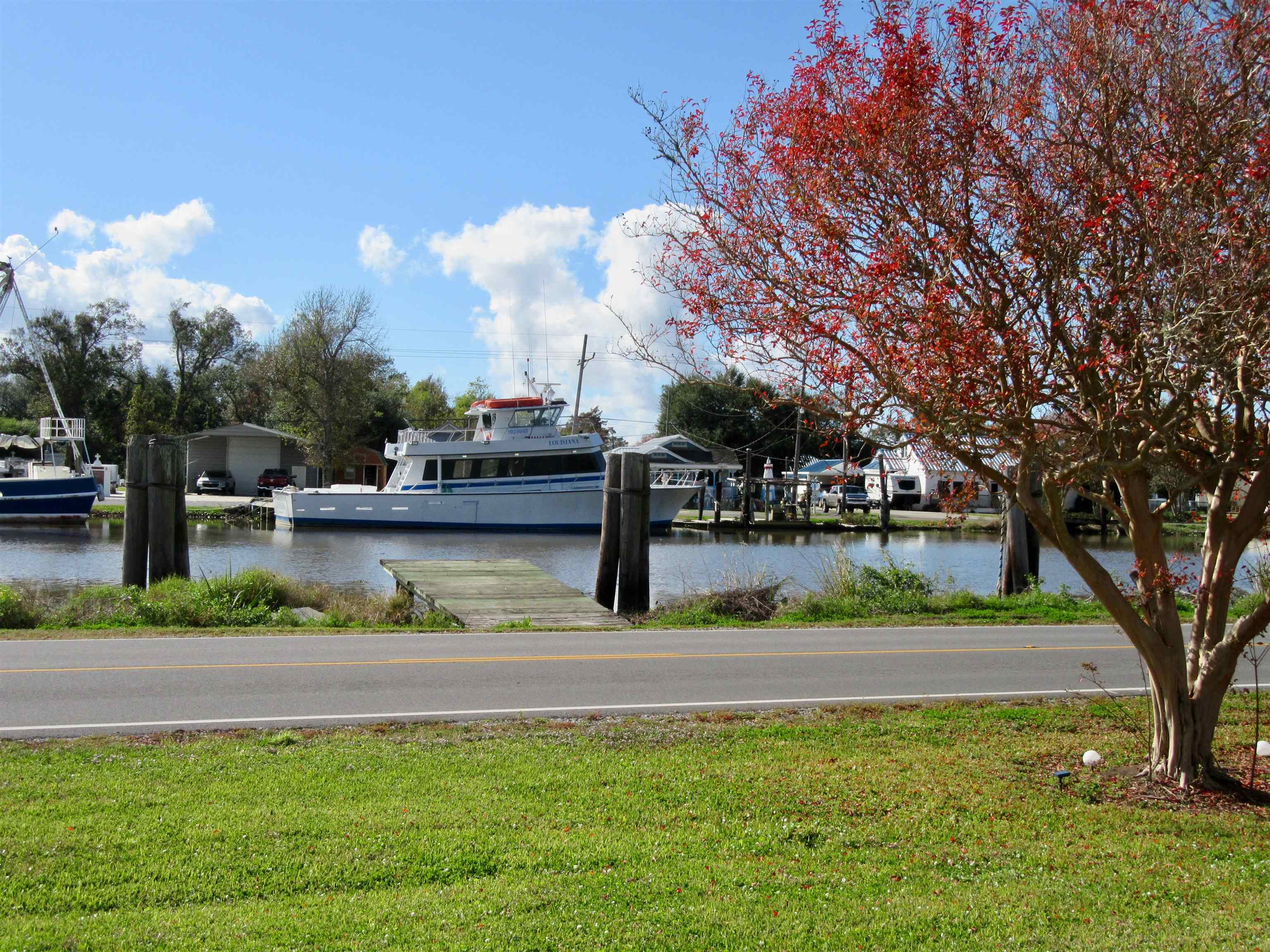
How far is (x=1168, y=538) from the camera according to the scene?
53781mm

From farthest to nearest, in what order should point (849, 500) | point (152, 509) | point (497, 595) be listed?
point (849, 500)
point (497, 595)
point (152, 509)

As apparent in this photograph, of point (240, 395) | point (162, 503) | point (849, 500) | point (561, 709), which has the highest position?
point (240, 395)

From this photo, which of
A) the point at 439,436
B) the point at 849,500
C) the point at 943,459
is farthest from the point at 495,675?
the point at 849,500

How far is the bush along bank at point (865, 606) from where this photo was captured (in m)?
17.7

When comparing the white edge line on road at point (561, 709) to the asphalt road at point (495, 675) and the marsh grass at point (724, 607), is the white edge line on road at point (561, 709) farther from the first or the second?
the marsh grass at point (724, 607)

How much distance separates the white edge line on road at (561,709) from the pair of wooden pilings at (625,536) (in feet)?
25.0

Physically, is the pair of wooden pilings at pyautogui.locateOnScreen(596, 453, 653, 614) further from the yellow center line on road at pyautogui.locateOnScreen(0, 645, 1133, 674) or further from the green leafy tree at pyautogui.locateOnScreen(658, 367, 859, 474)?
the green leafy tree at pyautogui.locateOnScreen(658, 367, 859, 474)

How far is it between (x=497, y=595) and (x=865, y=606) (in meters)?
6.48

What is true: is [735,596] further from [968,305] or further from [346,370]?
[346,370]

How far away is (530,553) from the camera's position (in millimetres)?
39500

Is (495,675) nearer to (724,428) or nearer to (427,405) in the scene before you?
(724,428)

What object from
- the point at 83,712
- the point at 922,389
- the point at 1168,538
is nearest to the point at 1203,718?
the point at 922,389

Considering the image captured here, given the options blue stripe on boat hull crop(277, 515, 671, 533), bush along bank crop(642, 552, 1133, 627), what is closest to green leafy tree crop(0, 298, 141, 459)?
blue stripe on boat hull crop(277, 515, 671, 533)

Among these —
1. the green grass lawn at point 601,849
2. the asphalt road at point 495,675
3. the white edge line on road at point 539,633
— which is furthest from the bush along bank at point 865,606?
the green grass lawn at point 601,849
